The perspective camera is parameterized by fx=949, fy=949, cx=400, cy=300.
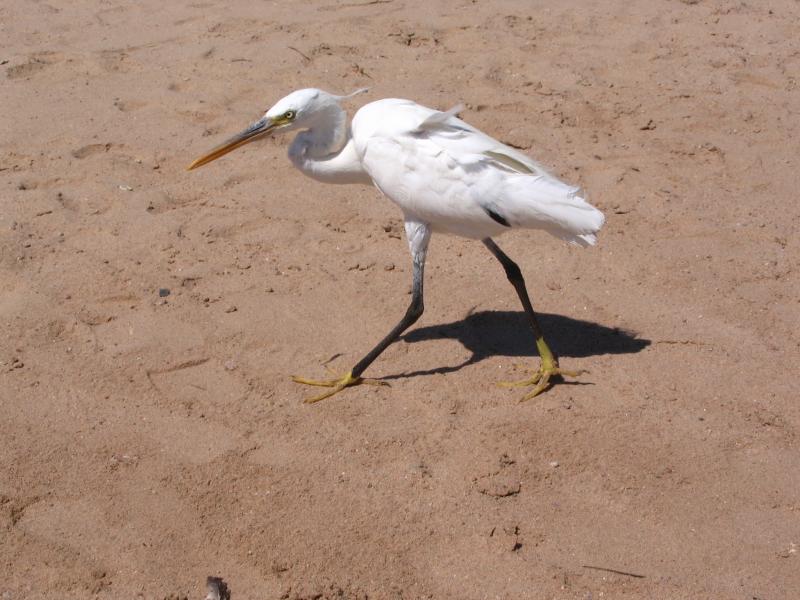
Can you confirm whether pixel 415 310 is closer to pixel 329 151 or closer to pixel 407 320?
pixel 407 320

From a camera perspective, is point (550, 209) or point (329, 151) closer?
point (550, 209)

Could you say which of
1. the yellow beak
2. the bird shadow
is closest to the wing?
the yellow beak

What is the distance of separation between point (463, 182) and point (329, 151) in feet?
2.45

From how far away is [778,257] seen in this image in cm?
484

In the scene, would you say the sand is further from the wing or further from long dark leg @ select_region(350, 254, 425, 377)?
the wing

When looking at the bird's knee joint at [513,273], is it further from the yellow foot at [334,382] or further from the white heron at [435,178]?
the yellow foot at [334,382]

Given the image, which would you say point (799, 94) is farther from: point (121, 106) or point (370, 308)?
point (121, 106)

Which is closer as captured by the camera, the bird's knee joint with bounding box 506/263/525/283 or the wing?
the wing

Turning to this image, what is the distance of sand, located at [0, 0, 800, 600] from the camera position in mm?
3264

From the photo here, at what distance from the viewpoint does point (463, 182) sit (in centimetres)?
389

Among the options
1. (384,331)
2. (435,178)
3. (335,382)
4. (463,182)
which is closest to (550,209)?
(463,182)

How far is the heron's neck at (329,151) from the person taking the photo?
427cm

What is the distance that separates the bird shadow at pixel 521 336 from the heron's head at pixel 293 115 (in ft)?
3.59

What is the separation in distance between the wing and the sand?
2.32 feet
